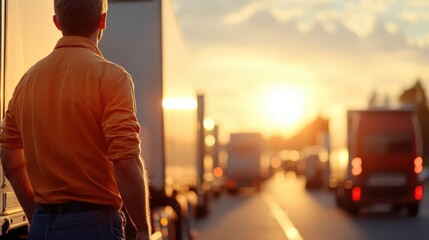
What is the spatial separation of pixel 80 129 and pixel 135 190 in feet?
1.01

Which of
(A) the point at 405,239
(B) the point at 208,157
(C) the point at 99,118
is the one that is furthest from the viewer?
(B) the point at 208,157

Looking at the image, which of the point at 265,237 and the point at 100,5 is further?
the point at 265,237

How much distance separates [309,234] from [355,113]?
839 centimetres

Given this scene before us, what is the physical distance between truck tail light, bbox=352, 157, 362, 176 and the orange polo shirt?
23853mm

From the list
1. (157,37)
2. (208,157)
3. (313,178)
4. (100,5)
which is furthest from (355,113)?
(313,178)

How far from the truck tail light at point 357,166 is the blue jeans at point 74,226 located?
78.4ft

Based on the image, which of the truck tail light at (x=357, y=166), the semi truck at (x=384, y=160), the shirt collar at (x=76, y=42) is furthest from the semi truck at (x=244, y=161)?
the shirt collar at (x=76, y=42)

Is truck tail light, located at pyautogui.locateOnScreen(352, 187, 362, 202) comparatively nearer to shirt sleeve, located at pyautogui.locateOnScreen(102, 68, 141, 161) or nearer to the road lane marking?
the road lane marking

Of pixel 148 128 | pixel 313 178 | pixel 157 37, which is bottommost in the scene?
pixel 313 178

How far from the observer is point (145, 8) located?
495 inches

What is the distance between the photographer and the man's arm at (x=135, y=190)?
3.62m

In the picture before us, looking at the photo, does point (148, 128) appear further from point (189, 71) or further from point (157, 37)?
point (189, 71)

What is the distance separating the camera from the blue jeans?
11.8ft

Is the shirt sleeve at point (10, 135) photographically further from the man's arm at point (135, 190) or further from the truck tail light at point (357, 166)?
the truck tail light at point (357, 166)
